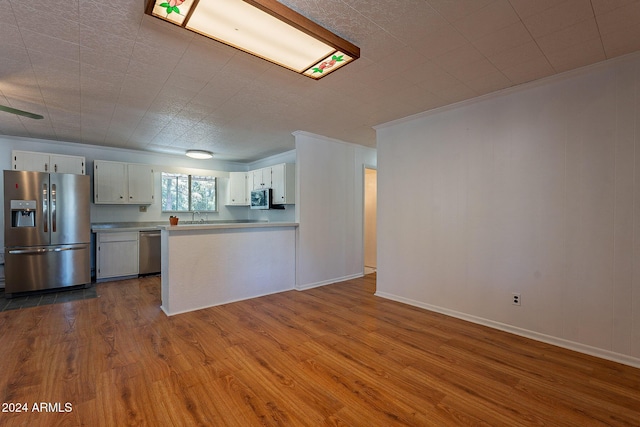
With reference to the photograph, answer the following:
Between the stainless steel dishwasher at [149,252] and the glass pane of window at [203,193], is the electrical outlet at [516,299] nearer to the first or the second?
the stainless steel dishwasher at [149,252]

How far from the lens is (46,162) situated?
4.69m

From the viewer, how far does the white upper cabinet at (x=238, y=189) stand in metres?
6.53

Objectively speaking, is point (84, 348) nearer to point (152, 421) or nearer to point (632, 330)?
point (152, 421)

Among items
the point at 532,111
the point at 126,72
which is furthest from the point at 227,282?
the point at 532,111

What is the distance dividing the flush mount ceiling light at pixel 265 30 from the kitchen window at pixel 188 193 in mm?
4899

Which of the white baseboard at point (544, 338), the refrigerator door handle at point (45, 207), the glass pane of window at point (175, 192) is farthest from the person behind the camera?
the glass pane of window at point (175, 192)

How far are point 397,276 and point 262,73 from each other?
2.95 metres

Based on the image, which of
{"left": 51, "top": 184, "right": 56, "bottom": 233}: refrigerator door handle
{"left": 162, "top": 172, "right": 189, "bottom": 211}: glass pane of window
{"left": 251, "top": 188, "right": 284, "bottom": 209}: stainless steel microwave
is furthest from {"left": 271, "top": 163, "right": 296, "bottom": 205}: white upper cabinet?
{"left": 51, "top": 184, "right": 56, "bottom": 233}: refrigerator door handle

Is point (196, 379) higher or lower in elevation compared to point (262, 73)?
lower

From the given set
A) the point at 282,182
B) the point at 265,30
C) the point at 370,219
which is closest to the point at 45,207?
the point at 282,182

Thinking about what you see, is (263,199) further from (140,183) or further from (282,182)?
(140,183)

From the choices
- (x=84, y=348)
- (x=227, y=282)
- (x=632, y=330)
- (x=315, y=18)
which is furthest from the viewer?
(x=227, y=282)

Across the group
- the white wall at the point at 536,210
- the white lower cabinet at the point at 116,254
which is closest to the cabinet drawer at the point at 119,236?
the white lower cabinet at the point at 116,254

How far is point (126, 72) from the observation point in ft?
8.27
